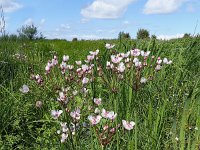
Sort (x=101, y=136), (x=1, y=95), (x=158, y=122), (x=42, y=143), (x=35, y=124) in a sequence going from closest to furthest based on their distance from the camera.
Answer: (x=101, y=136) → (x=158, y=122) → (x=42, y=143) → (x=35, y=124) → (x=1, y=95)

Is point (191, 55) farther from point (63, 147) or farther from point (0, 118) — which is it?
point (63, 147)

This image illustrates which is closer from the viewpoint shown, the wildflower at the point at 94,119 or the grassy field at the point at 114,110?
the wildflower at the point at 94,119

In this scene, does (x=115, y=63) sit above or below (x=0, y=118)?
above

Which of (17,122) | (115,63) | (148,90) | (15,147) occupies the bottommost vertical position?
(15,147)

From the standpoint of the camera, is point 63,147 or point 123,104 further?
point 123,104

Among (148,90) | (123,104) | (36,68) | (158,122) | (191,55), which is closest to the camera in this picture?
(158,122)

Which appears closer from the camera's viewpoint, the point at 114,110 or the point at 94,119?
the point at 94,119

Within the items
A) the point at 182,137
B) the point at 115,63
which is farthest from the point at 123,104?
the point at 182,137

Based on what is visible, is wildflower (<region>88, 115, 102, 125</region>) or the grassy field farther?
the grassy field

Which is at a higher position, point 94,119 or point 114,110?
point 94,119

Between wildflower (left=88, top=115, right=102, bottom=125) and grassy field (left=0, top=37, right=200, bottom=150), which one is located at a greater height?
wildflower (left=88, top=115, right=102, bottom=125)

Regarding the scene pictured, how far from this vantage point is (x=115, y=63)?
3381 millimetres

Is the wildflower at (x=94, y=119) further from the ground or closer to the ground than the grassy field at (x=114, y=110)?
further from the ground

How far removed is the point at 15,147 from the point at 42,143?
0.66 metres
